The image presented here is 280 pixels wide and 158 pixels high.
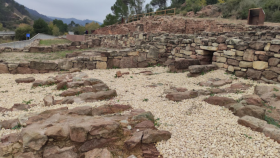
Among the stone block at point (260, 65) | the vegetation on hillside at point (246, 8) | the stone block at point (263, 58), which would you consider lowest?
the stone block at point (260, 65)

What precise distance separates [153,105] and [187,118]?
1.33 m

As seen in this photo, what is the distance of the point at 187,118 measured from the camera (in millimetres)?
4977

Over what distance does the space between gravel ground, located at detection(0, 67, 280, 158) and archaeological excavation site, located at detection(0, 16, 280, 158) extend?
0.8 inches

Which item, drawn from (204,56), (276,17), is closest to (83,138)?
(204,56)

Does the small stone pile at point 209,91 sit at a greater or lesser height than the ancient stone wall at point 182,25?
lesser

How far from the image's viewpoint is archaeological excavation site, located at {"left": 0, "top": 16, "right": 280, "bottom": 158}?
145 inches

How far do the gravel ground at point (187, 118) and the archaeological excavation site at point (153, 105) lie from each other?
0.02m

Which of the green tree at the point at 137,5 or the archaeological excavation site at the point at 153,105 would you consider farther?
the green tree at the point at 137,5

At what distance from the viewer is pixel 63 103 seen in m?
6.34

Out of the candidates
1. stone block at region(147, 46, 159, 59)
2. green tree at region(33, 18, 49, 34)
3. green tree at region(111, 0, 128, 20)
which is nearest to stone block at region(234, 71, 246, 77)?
stone block at region(147, 46, 159, 59)

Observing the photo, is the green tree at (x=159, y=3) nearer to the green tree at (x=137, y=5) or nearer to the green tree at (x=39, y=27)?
the green tree at (x=137, y=5)

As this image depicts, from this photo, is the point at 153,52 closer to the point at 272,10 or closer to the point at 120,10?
the point at 272,10

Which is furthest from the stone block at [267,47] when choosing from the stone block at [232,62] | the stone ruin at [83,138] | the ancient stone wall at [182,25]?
the ancient stone wall at [182,25]

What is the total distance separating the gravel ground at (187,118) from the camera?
3.63 metres
